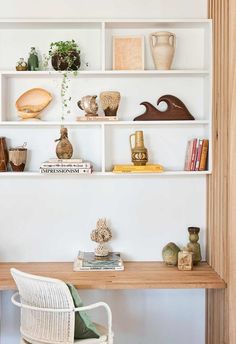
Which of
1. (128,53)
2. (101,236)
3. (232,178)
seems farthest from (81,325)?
(128,53)

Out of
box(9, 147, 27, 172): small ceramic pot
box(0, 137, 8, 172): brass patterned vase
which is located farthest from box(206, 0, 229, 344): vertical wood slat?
box(0, 137, 8, 172): brass patterned vase

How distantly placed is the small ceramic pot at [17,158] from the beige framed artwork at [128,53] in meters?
0.78

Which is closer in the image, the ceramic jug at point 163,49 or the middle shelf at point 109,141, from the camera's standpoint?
the ceramic jug at point 163,49

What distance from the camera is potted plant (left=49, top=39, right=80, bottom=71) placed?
3.27 metres

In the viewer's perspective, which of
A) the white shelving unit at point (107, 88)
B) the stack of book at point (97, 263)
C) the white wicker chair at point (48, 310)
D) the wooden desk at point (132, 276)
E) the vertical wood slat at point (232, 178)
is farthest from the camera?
the white shelving unit at point (107, 88)

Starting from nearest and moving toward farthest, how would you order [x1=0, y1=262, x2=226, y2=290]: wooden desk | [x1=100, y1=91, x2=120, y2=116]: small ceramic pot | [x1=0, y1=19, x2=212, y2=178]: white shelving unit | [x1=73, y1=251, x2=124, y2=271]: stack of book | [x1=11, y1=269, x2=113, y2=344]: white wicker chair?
[x1=11, y1=269, x2=113, y2=344]: white wicker chair < [x1=0, y1=262, x2=226, y2=290]: wooden desk < [x1=73, y1=251, x2=124, y2=271]: stack of book < [x1=100, y1=91, x2=120, y2=116]: small ceramic pot < [x1=0, y1=19, x2=212, y2=178]: white shelving unit

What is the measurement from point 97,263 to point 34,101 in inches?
42.7

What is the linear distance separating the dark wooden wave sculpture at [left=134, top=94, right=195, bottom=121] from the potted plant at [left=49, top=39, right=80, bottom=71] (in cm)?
50

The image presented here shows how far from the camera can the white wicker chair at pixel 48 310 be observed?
8.66 feet

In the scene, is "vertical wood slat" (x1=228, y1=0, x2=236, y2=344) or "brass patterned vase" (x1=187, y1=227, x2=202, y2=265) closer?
"vertical wood slat" (x1=228, y1=0, x2=236, y2=344)

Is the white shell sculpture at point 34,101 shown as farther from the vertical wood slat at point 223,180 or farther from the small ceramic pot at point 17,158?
the vertical wood slat at point 223,180

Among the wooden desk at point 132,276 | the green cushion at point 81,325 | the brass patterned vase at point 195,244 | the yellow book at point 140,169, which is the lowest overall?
the green cushion at point 81,325

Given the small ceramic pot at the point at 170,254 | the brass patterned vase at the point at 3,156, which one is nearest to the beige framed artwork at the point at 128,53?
the brass patterned vase at the point at 3,156

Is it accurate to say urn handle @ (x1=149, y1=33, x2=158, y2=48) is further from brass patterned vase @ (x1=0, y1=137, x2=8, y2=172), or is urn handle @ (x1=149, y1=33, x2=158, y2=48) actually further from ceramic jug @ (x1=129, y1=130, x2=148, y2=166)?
brass patterned vase @ (x1=0, y1=137, x2=8, y2=172)
